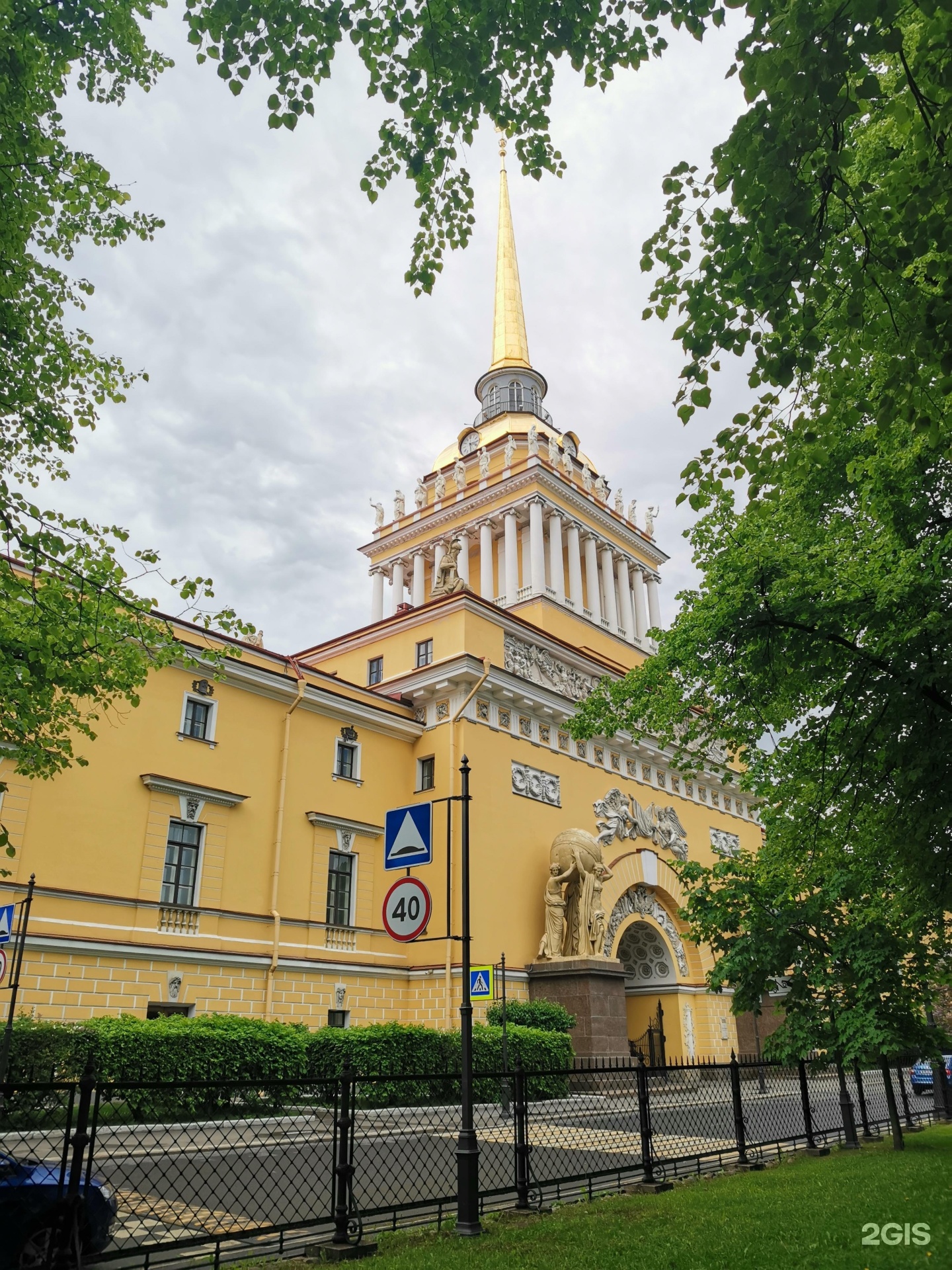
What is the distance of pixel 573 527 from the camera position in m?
37.4

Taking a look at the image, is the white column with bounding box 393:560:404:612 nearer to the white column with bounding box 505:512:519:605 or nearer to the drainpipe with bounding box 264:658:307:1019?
the white column with bounding box 505:512:519:605

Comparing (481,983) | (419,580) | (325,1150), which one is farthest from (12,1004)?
(419,580)

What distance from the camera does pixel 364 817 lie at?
915 inches

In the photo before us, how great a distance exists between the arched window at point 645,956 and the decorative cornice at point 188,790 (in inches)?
586

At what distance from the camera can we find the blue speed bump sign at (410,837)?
8.76 metres

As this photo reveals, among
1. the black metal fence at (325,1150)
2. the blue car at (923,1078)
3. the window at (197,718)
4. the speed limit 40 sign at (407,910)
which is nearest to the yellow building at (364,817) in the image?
the window at (197,718)

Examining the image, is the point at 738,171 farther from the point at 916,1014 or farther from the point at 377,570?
the point at 377,570

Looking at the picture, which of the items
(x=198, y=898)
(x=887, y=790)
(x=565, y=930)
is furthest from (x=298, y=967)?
(x=887, y=790)

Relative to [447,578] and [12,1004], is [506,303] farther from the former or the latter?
[12,1004]

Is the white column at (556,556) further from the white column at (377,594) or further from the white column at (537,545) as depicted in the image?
the white column at (377,594)

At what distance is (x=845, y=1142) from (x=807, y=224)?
12421 mm

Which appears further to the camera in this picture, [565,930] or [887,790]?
[565,930]

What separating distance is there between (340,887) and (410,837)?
14284 millimetres

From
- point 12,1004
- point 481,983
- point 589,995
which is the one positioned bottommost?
point 12,1004
